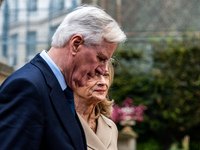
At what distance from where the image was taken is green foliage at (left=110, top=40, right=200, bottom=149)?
36.9ft

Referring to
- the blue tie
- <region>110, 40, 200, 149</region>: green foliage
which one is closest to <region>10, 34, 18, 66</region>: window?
<region>110, 40, 200, 149</region>: green foliage

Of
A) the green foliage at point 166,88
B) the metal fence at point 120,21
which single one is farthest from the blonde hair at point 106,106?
the green foliage at point 166,88

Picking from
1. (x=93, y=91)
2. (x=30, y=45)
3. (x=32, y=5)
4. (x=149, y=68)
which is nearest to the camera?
(x=93, y=91)

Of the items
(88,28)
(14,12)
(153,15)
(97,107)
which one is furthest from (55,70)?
(153,15)

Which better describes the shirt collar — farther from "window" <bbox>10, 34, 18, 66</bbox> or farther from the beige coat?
"window" <bbox>10, 34, 18, 66</bbox>

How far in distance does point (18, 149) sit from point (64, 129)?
0.25 metres

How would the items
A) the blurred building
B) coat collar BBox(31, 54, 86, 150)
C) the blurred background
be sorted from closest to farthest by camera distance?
coat collar BBox(31, 54, 86, 150) → the blurred building → the blurred background

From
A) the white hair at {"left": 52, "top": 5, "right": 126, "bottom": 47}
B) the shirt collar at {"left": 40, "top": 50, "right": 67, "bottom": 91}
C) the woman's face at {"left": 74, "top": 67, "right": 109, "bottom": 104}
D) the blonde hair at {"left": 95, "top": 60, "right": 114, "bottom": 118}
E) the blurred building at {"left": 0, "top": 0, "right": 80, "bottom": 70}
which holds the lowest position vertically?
the blurred building at {"left": 0, "top": 0, "right": 80, "bottom": 70}

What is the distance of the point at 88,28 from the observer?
5.61ft

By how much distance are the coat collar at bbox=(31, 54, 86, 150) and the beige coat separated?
116 centimetres

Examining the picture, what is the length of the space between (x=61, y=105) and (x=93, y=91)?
1.46 metres

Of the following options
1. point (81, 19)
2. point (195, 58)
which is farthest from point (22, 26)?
point (81, 19)

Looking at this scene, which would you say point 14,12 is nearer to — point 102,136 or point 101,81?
point 101,81

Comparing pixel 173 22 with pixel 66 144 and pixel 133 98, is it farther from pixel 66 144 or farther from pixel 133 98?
pixel 66 144
